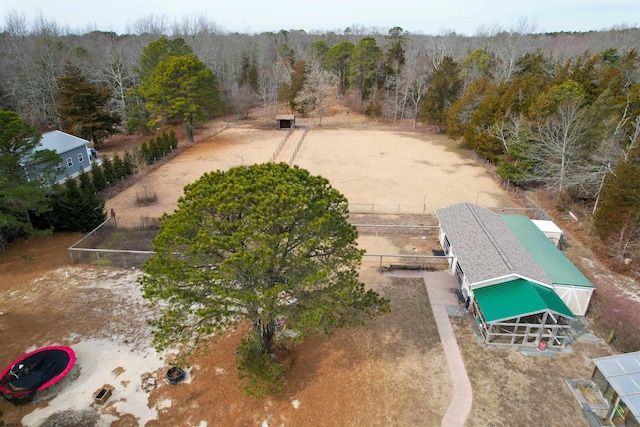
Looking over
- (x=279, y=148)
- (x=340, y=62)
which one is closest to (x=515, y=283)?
(x=279, y=148)

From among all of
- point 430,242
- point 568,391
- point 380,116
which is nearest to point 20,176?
point 430,242

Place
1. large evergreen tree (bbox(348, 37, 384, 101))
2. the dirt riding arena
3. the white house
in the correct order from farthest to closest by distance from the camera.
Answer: large evergreen tree (bbox(348, 37, 384, 101)) < the white house < the dirt riding arena

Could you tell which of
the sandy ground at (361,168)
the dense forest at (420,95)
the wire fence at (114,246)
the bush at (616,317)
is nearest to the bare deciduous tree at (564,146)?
the dense forest at (420,95)

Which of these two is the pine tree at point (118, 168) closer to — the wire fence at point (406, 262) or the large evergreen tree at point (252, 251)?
the wire fence at point (406, 262)

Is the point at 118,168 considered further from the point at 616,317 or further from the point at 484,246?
the point at 616,317

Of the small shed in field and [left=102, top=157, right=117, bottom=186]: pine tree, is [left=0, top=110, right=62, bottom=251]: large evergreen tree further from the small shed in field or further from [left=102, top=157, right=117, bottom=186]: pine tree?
the small shed in field

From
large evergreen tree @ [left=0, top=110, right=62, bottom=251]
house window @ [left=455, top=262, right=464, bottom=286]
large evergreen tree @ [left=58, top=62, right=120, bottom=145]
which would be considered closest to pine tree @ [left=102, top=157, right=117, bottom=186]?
large evergreen tree @ [left=0, top=110, right=62, bottom=251]

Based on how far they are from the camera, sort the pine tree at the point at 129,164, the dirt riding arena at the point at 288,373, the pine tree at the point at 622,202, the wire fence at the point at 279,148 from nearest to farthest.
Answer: the dirt riding arena at the point at 288,373 < the pine tree at the point at 622,202 < the pine tree at the point at 129,164 < the wire fence at the point at 279,148

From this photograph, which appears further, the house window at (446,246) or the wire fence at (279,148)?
the wire fence at (279,148)
